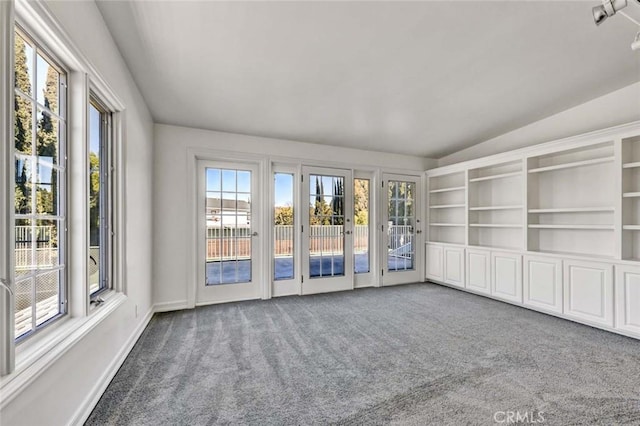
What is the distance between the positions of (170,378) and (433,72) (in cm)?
348

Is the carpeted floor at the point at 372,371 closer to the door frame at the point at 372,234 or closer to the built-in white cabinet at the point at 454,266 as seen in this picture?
the built-in white cabinet at the point at 454,266

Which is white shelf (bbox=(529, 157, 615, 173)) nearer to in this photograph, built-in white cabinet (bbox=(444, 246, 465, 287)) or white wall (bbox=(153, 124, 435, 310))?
built-in white cabinet (bbox=(444, 246, 465, 287))

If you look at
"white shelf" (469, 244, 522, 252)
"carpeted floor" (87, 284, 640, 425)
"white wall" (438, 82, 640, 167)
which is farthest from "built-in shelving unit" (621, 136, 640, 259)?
"white shelf" (469, 244, 522, 252)

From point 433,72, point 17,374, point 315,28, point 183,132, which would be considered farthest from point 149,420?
point 433,72

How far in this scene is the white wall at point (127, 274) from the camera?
1.32 meters

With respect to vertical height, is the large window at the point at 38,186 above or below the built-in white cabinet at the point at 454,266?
above

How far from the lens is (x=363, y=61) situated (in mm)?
2674

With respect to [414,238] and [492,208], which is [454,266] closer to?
[414,238]

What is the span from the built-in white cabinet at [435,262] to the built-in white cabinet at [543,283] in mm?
1395

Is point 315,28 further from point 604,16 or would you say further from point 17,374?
point 17,374

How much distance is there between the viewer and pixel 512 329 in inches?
121

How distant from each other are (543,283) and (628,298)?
2.53ft

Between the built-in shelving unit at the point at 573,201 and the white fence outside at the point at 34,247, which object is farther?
the built-in shelving unit at the point at 573,201

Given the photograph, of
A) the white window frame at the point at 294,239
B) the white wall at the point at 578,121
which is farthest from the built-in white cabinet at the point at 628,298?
the white window frame at the point at 294,239
